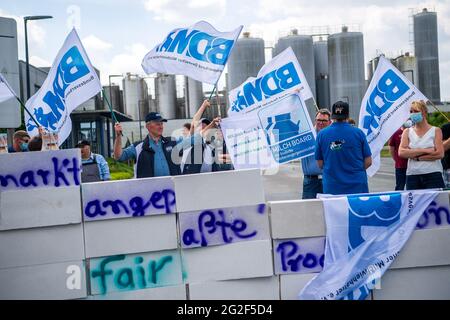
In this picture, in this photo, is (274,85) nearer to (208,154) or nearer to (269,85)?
(269,85)

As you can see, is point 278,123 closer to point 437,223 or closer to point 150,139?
point 150,139

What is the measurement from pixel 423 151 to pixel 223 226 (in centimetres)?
242

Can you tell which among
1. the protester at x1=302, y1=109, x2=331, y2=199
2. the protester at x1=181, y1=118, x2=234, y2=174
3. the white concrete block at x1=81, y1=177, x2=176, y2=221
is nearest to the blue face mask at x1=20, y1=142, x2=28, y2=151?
the protester at x1=181, y1=118, x2=234, y2=174

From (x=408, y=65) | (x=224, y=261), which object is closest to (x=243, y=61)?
(x=408, y=65)

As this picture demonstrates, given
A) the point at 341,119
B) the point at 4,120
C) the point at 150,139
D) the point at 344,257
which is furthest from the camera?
the point at 4,120

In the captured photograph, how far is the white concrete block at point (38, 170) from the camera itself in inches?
161

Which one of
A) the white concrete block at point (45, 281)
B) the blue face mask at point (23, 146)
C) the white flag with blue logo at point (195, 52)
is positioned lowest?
the white concrete block at point (45, 281)

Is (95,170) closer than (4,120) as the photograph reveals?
Yes

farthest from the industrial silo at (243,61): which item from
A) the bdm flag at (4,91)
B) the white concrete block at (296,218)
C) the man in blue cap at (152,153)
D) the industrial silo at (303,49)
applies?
the white concrete block at (296,218)

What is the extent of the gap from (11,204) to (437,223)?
3370 millimetres

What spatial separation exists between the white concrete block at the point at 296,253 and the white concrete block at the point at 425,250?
627 mm

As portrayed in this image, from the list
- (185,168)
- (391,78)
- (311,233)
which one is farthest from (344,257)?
(391,78)

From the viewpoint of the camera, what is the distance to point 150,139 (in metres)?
5.68

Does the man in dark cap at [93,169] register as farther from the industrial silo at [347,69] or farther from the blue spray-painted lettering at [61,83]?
the industrial silo at [347,69]
